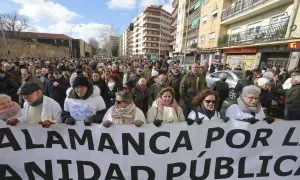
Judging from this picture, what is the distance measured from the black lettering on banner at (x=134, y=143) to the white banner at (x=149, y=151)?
0.04ft

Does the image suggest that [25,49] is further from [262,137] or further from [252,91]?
[262,137]

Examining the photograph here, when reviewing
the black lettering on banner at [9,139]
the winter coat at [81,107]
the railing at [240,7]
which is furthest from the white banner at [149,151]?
the railing at [240,7]

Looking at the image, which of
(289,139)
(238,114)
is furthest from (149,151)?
(289,139)

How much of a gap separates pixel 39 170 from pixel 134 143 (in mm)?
1132

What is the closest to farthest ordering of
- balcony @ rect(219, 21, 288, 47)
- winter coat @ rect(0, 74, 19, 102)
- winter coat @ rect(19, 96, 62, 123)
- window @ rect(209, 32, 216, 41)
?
winter coat @ rect(19, 96, 62, 123) → winter coat @ rect(0, 74, 19, 102) → balcony @ rect(219, 21, 288, 47) → window @ rect(209, 32, 216, 41)

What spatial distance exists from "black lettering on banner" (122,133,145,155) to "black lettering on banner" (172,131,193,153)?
376 millimetres

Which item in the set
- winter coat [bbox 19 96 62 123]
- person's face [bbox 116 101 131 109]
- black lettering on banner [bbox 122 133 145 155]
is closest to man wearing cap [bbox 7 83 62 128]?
winter coat [bbox 19 96 62 123]

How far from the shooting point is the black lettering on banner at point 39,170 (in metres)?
2.56

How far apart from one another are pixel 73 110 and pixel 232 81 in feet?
29.9

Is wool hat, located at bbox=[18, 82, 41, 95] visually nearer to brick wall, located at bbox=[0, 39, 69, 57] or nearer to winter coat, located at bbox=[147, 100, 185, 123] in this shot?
winter coat, located at bbox=[147, 100, 185, 123]

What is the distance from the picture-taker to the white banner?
2555mm

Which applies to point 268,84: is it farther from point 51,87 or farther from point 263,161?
point 51,87

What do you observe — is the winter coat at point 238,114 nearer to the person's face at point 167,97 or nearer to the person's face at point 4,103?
the person's face at point 167,97

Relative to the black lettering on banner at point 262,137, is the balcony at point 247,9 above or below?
above
